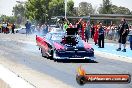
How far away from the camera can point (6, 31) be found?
5553cm

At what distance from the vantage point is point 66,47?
16.5 m

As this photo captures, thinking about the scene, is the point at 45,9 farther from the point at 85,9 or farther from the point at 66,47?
the point at 66,47

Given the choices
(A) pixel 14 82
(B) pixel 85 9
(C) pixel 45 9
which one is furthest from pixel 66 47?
(B) pixel 85 9

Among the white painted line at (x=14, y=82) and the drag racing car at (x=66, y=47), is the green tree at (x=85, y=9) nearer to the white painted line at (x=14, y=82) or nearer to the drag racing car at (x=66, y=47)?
the drag racing car at (x=66, y=47)

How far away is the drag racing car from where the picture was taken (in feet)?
54.0

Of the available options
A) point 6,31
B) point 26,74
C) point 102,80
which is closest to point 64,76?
point 26,74

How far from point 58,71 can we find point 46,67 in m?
1.26

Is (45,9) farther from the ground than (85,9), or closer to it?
closer to it

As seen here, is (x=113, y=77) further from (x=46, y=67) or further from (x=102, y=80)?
(x=46, y=67)

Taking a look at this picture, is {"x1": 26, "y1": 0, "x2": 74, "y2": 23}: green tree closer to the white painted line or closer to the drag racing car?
the drag racing car

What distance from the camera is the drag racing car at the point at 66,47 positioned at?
1647cm

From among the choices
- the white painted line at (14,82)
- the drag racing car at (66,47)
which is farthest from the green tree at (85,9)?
the white painted line at (14,82)

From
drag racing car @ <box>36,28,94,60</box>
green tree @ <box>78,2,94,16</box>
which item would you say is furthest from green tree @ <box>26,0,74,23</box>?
drag racing car @ <box>36,28,94,60</box>

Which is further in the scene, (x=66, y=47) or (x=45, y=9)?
(x=45, y=9)
